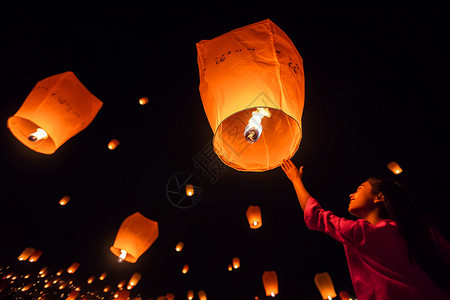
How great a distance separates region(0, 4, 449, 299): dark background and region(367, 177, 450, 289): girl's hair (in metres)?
4.81

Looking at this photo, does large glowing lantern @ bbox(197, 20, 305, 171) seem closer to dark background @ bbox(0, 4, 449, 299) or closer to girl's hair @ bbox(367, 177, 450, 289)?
girl's hair @ bbox(367, 177, 450, 289)

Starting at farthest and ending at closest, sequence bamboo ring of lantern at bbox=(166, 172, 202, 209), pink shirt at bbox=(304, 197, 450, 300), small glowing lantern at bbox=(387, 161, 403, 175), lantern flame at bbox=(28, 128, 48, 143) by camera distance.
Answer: bamboo ring of lantern at bbox=(166, 172, 202, 209) → small glowing lantern at bbox=(387, 161, 403, 175) → lantern flame at bbox=(28, 128, 48, 143) → pink shirt at bbox=(304, 197, 450, 300)

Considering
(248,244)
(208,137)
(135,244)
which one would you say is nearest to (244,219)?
(248,244)

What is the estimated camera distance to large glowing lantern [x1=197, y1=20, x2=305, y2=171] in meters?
1.19

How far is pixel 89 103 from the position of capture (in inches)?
101

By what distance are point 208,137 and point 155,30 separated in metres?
3.41

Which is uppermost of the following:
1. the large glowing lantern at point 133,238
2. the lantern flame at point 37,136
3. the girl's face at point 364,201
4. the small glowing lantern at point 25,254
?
the lantern flame at point 37,136

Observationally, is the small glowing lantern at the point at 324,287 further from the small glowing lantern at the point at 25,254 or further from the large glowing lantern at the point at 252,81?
the small glowing lantern at the point at 25,254

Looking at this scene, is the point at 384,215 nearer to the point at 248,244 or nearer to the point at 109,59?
the point at 109,59

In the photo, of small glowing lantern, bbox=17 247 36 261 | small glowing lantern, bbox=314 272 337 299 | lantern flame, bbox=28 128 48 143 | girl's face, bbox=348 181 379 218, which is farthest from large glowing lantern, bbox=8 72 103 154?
small glowing lantern, bbox=17 247 36 261

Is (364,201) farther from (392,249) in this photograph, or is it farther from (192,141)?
(192,141)

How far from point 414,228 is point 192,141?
6.28 m

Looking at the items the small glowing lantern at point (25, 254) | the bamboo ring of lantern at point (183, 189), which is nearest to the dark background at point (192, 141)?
the bamboo ring of lantern at point (183, 189)

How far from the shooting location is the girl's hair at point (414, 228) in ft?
3.45
